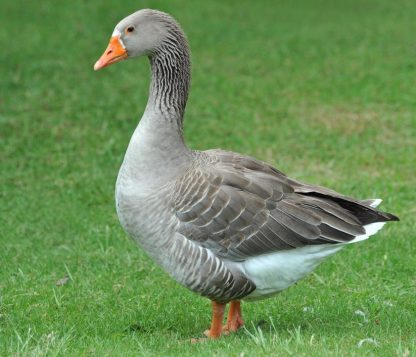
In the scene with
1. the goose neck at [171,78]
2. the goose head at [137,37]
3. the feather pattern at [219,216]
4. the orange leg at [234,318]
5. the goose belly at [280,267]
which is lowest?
the orange leg at [234,318]

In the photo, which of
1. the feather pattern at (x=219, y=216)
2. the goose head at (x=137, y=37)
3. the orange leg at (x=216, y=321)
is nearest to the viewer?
the feather pattern at (x=219, y=216)

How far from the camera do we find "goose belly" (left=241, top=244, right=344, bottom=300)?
566 cm

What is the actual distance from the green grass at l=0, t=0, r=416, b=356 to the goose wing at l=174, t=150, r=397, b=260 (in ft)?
1.95

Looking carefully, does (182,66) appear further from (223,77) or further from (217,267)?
(223,77)

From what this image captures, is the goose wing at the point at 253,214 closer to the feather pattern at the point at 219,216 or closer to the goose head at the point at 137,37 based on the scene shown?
the feather pattern at the point at 219,216

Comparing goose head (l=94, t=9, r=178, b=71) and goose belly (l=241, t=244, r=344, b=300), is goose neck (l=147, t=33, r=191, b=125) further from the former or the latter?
goose belly (l=241, t=244, r=344, b=300)

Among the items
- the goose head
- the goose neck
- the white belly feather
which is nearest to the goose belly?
the white belly feather

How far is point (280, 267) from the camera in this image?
568 cm

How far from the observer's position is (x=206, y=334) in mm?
5855

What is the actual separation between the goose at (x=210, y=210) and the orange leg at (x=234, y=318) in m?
0.02

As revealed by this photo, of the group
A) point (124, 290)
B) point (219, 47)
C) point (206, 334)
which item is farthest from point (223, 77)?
point (206, 334)

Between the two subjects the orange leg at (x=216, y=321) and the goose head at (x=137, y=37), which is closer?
the orange leg at (x=216, y=321)

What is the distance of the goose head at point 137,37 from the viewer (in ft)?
19.4

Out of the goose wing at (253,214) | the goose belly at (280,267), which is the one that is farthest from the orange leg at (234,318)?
the goose wing at (253,214)
